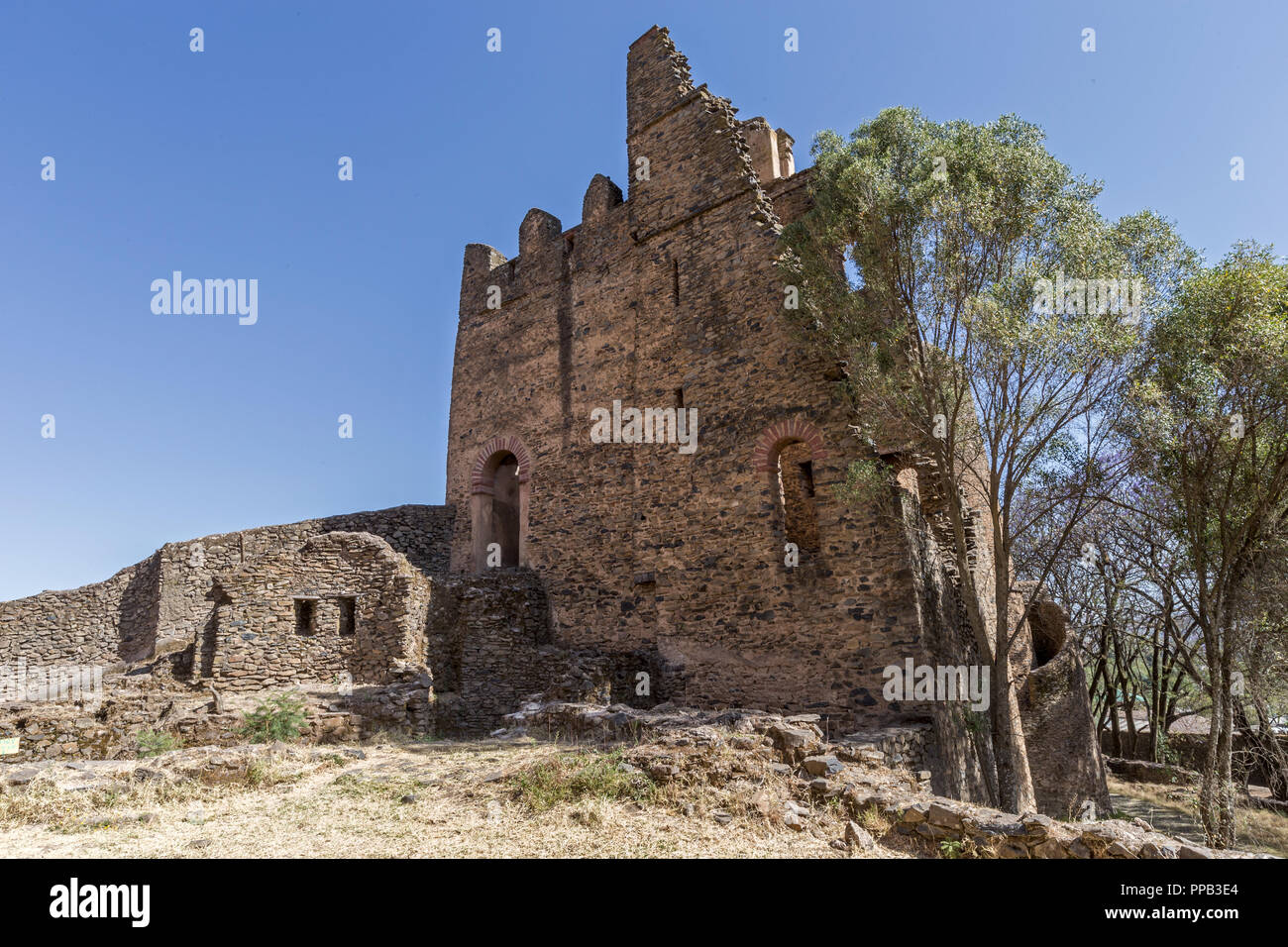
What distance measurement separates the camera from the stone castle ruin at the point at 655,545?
11.4m

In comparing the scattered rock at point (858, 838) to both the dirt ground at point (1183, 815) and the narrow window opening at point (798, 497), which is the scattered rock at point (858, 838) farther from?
the dirt ground at point (1183, 815)

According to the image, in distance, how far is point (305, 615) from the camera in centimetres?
1370

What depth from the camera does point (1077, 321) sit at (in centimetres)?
1018

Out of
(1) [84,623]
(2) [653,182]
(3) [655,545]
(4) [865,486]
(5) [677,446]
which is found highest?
(2) [653,182]

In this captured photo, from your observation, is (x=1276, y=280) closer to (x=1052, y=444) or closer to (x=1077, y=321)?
(x=1077, y=321)

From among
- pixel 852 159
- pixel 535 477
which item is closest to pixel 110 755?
pixel 535 477

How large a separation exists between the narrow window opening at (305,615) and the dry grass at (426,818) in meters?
5.86

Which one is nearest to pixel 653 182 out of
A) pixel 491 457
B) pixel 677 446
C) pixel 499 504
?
pixel 677 446

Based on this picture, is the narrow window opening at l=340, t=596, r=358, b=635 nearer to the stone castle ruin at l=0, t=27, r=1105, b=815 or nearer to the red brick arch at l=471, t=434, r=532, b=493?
the stone castle ruin at l=0, t=27, r=1105, b=815

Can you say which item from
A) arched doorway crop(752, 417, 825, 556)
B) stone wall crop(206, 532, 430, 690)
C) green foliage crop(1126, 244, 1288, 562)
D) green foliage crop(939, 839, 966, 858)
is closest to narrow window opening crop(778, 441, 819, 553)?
arched doorway crop(752, 417, 825, 556)

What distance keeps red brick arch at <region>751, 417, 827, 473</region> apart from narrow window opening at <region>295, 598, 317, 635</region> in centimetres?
869

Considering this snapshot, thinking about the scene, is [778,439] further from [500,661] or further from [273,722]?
[273,722]

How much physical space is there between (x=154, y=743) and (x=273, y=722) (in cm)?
138

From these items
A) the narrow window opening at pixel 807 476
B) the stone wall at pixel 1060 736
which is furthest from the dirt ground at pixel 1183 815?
the narrow window opening at pixel 807 476
